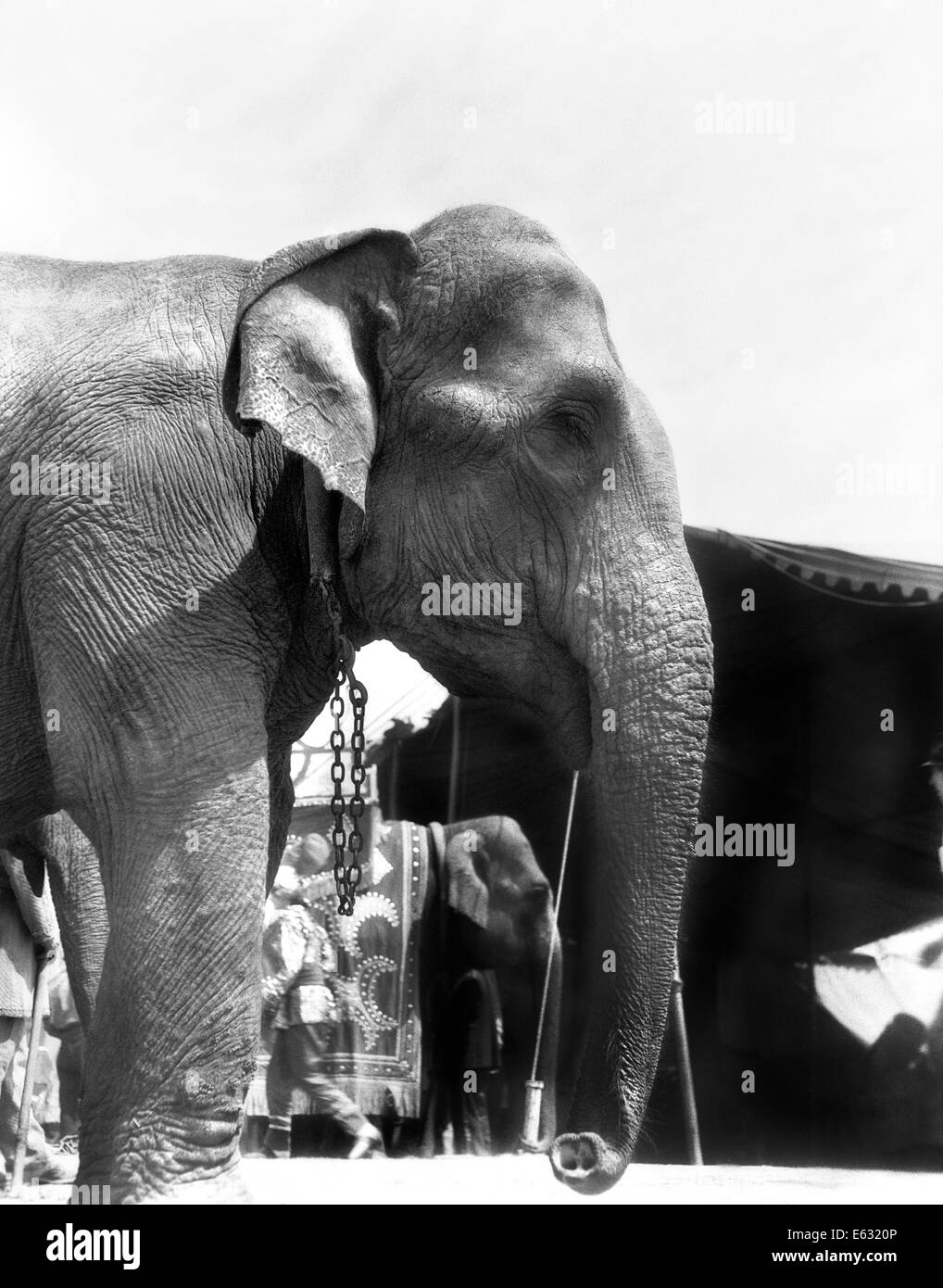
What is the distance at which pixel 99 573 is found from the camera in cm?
231

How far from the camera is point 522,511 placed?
252 cm

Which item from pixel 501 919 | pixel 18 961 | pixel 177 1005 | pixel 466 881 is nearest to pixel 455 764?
pixel 466 881

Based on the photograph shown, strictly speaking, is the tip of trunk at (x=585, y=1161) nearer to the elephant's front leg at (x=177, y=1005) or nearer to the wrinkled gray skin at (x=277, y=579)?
the wrinkled gray skin at (x=277, y=579)

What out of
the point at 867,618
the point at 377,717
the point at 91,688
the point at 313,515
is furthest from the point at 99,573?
the point at 377,717

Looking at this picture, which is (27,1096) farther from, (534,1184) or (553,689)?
(553,689)

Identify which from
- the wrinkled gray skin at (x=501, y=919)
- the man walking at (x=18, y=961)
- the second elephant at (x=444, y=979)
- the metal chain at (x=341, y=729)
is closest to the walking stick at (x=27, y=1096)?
the man walking at (x=18, y=961)

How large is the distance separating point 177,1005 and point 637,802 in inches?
30.0

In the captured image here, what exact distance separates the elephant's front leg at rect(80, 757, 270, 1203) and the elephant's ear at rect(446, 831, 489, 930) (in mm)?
5686

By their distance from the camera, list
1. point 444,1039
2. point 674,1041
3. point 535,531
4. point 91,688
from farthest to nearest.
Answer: point 444,1039
point 674,1041
point 535,531
point 91,688

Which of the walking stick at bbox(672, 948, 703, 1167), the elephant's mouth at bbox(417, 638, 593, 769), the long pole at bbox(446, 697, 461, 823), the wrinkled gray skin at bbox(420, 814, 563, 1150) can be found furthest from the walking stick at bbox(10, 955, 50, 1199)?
the wrinkled gray skin at bbox(420, 814, 563, 1150)
